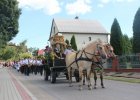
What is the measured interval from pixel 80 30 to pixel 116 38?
54.5 meters

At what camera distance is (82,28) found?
99375 mm

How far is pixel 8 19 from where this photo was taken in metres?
58.2

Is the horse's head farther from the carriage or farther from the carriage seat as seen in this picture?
the carriage seat

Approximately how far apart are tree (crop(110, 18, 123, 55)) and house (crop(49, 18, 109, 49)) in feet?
169

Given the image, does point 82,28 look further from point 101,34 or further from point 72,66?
point 72,66

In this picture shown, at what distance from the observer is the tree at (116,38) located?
43812 millimetres

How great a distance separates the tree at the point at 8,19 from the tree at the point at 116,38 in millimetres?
18145

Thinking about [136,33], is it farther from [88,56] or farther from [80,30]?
[80,30]

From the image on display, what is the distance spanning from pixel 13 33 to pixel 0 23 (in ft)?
8.57

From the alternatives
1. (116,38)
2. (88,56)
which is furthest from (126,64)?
(88,56)

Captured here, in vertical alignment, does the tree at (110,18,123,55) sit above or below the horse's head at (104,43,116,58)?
above

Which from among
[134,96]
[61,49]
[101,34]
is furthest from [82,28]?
[134,96]

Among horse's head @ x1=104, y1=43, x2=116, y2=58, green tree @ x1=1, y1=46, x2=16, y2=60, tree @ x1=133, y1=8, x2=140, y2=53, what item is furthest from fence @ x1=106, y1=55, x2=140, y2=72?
green tree @ x1=1, y1=46, x2=16, y2=60

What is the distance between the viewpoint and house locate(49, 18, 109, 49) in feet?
320
